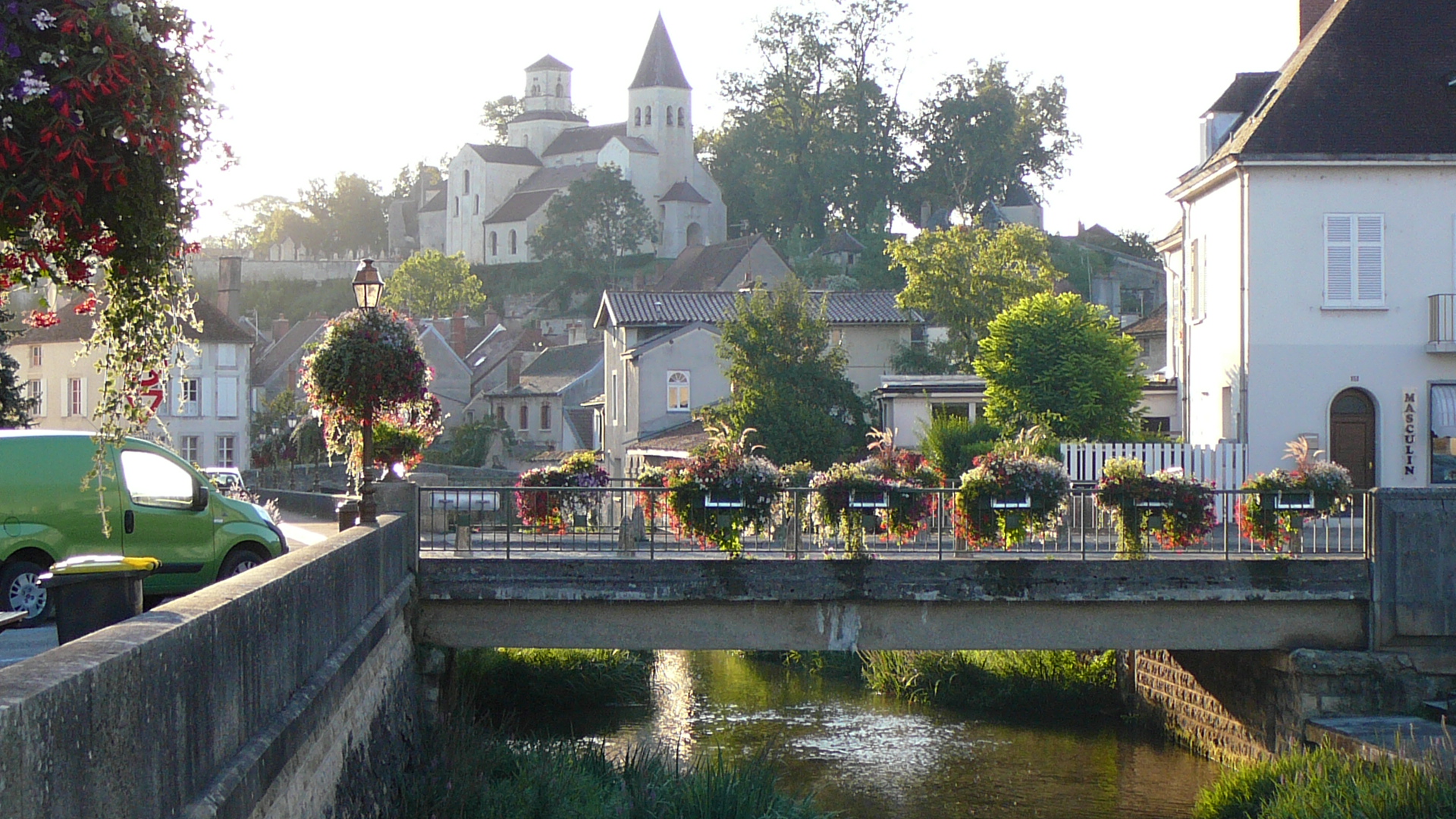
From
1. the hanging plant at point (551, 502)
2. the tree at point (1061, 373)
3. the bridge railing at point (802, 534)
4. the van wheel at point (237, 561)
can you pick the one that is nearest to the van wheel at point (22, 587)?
the van wheel at point (237, 561)

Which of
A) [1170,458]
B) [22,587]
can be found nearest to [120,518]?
[22,587]

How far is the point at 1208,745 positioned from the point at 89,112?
57.2 ft

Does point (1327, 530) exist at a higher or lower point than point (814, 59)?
lower

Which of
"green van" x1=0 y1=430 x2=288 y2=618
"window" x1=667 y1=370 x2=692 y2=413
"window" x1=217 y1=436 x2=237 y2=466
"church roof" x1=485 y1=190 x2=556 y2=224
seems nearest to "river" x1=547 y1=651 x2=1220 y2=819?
"green van" x1=0 y1=430 x2=288 y2=618

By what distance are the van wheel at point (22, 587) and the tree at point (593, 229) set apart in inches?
3783

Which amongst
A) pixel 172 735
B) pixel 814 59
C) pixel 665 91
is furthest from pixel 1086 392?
pixel 665 91

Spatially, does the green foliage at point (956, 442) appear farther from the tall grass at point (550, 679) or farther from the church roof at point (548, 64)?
the church roof at point (548, 64)

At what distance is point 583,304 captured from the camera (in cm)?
10925

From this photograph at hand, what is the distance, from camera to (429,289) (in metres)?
105

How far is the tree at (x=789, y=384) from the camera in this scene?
1686 inches

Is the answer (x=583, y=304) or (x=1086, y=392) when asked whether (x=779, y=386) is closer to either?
(x=1086, y=392)

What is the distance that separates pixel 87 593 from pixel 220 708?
4.43 ft

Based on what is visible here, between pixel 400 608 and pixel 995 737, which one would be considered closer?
pixel 400 608

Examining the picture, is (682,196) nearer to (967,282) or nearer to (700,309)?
(700,309)
